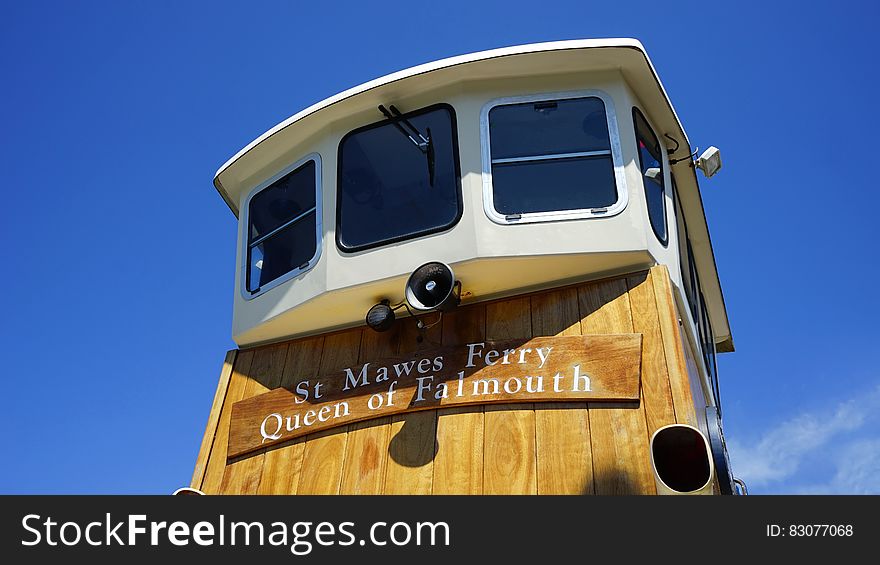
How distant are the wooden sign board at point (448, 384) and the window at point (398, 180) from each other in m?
1.00

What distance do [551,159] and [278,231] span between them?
2.52 metres

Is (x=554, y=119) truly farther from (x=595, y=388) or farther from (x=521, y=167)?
(x=595, y=388)

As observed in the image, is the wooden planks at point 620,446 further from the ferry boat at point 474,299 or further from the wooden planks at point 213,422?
the wooden planks at point 213,422

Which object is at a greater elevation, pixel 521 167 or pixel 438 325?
pixel 521 167

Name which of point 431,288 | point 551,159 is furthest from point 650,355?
point 551,159

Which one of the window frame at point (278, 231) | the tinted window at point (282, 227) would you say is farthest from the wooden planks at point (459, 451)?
the tinted window at point (282, 227)

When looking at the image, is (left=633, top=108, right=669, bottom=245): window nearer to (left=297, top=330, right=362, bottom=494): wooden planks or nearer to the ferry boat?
the ferry boat

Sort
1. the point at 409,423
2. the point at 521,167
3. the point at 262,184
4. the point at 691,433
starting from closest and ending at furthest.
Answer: the point at 691,433, the point at 409,423, the point at 521,167, the point at 262,184

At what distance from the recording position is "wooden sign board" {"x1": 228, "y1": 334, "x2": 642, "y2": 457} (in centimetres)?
555
